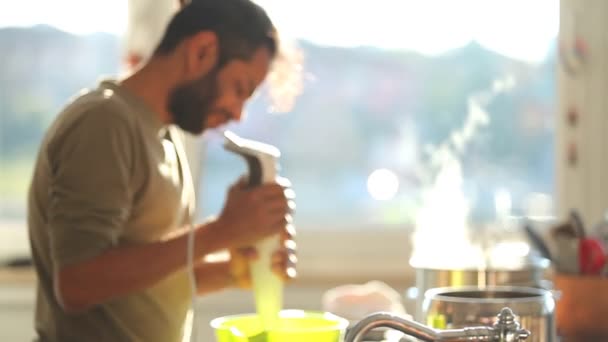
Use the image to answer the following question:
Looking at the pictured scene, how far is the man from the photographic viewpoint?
4.13 ft

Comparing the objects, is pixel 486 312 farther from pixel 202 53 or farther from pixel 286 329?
pixel 202 53

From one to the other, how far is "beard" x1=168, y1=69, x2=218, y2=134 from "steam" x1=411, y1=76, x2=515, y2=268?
1.31ft

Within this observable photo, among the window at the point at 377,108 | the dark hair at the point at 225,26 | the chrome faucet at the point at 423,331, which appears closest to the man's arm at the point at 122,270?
the dark hair at the point at 225,26

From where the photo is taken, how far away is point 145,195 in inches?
52.8

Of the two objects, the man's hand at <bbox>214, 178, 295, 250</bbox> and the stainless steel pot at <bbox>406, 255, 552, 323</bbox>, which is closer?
the man's hand at <bbox>214, 178, 295, 250</bbox>

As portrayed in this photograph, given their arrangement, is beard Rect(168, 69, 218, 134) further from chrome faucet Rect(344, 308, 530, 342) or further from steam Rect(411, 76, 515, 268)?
chrome faucet Rect(344, 308, 530, 342)

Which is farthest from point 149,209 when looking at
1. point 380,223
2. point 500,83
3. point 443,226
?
point 500,83

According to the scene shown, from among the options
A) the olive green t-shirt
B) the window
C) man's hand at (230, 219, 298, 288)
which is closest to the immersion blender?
man's hand at (230, 219, 298, 288)

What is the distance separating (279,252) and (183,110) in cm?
28

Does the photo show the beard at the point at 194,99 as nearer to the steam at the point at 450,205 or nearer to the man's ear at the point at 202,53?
the man's ear at the point at 202,53

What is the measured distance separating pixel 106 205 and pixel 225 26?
33cm

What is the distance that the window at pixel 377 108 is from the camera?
2414 mm

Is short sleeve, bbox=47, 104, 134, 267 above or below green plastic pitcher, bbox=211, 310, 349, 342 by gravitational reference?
above

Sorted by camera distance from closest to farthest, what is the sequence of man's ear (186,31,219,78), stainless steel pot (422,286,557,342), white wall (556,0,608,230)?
stainless steel pot (422,286,557,342), man's ear (186,31,219,78), white wall (556,0,608,230)
